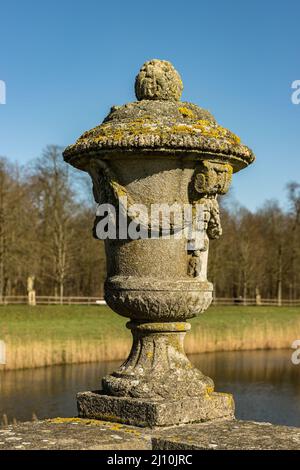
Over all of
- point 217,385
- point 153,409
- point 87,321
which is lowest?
point 217,385

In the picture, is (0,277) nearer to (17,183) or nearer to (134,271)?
(17,183)

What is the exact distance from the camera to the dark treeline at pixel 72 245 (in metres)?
33.8

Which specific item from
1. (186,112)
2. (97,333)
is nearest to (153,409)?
(186,112)

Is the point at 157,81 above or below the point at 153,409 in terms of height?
above

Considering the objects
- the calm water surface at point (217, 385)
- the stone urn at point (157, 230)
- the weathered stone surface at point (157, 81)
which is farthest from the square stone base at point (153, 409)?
the calm water surface at point (217, 385)

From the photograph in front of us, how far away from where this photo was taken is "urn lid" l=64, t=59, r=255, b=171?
498 centimetres

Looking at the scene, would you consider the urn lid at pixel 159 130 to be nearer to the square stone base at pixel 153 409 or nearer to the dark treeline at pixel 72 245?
the square stone base at pixel 153 409

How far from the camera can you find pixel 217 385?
20.1 m

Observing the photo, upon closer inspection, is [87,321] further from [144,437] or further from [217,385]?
[144,437]

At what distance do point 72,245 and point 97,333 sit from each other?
1124 centimetres

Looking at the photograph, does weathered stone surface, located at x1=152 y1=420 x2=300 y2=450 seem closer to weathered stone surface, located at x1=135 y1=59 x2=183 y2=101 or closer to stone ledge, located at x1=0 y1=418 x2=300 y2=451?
stone ledge, located at x1=0 y1=418 x2=300 y2=451

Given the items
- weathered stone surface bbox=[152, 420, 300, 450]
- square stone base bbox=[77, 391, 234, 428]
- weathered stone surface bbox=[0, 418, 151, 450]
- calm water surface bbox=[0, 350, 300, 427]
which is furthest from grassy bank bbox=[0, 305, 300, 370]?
weathered stone surface bbox=[152, 420, 300, 450]

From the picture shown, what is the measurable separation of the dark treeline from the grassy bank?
417cm
